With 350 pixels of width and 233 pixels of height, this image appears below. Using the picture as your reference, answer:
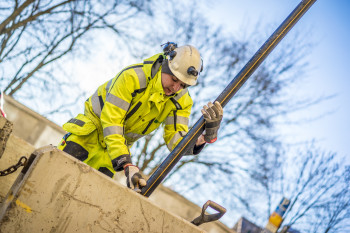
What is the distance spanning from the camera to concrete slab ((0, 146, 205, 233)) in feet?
6.21

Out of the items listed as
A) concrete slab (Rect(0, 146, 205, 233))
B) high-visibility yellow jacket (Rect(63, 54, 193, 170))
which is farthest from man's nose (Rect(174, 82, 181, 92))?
concrete slab (Rect(0, 146, 205, 233))

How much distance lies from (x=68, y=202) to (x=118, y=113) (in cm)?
109

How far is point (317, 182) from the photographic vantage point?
11.5 m

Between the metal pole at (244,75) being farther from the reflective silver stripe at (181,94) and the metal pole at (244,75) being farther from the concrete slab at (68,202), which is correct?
the concrete slab at (68,202)

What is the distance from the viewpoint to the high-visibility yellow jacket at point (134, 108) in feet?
9.37

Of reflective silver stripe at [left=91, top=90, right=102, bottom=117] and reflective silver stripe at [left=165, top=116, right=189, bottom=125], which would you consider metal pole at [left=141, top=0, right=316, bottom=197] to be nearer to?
reflective silver stripe at [left=165, top=116, right=189, bottom=125]

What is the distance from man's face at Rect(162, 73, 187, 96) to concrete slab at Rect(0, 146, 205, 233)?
1.24m

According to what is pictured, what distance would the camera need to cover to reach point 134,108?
3166mm

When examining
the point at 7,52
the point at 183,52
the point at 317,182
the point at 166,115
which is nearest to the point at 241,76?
the point at 183,52

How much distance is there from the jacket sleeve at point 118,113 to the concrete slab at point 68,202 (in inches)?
25.9

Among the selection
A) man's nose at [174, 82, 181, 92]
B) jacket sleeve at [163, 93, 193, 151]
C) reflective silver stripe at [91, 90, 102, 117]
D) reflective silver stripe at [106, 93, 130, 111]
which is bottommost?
reflective silver stripe at [91, 90, 102, 117]

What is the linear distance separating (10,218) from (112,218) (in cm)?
61

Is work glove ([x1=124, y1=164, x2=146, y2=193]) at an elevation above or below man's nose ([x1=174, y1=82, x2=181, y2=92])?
below

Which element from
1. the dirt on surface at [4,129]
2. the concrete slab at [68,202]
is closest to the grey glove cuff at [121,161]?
the concrete slab at [68,202]
